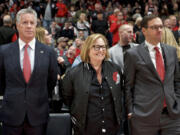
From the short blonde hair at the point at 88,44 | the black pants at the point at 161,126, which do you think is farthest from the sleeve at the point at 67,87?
the black pants at the point at 161,126

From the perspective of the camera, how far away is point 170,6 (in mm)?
12273

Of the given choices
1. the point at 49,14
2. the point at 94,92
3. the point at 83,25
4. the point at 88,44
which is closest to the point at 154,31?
the point at 88,44

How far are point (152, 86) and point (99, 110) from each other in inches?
23.2

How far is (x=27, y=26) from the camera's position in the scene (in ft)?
9.44

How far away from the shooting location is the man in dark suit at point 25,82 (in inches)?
111

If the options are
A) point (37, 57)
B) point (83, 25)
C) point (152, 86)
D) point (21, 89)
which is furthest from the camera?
point (83, 25)

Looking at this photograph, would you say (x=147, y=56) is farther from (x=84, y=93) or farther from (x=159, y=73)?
(x=84, y=93)

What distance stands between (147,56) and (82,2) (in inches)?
438

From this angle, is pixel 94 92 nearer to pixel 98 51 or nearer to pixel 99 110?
pixel 99 110

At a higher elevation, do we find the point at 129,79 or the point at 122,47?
the point at 122,47

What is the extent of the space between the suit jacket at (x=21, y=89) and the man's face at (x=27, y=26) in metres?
0.12

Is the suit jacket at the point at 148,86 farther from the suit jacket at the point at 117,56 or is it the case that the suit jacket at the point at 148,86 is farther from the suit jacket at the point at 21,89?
the suit jacket at the point at 117,56

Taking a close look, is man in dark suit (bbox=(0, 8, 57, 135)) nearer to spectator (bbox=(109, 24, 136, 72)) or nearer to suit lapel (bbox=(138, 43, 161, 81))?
suit lapel (bbox=(138, 43, 161, 81))

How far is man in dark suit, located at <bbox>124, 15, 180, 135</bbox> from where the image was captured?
119 inches
